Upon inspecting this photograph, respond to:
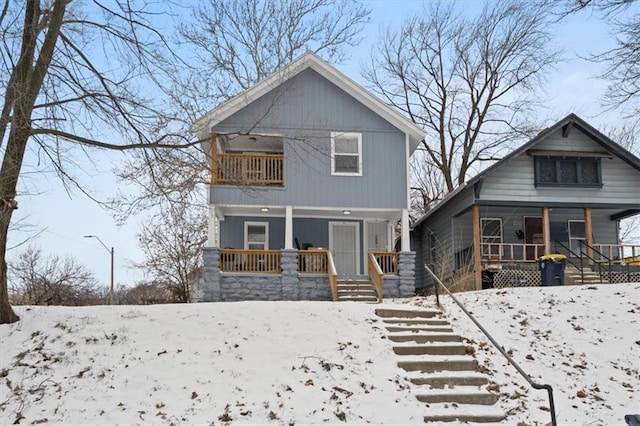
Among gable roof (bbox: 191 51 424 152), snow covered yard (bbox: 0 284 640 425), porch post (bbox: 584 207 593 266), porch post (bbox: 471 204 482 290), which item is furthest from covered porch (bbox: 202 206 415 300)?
porch post (bbox: 584 207 593 266)

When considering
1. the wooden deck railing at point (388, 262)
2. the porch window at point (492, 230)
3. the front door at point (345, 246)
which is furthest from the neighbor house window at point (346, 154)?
the porch window at point (492, 230)

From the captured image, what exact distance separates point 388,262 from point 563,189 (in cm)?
615

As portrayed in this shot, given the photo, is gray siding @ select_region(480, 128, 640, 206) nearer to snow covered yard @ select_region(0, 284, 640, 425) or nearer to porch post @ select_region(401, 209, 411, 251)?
porch post @ select_region(401, 209, 411, 251)

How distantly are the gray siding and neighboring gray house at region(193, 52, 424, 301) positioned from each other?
2.95 metres

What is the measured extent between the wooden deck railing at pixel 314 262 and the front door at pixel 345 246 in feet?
5.13

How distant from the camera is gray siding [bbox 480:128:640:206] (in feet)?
58.2

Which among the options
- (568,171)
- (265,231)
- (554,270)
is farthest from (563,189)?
(265,231)

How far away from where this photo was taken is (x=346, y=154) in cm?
1720

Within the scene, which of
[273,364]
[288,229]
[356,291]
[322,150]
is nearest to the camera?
[273,364]

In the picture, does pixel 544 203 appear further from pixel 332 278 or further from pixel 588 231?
pixel 332 278

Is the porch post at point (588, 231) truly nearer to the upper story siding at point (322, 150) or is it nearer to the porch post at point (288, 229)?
the upper story siding at point (322, 150)

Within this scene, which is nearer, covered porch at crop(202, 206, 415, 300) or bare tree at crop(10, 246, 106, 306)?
covered porch at crop(202, 206, 415, 300)

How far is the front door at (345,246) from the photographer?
60.5ft

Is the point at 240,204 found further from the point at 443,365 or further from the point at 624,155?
the point at 624,155
